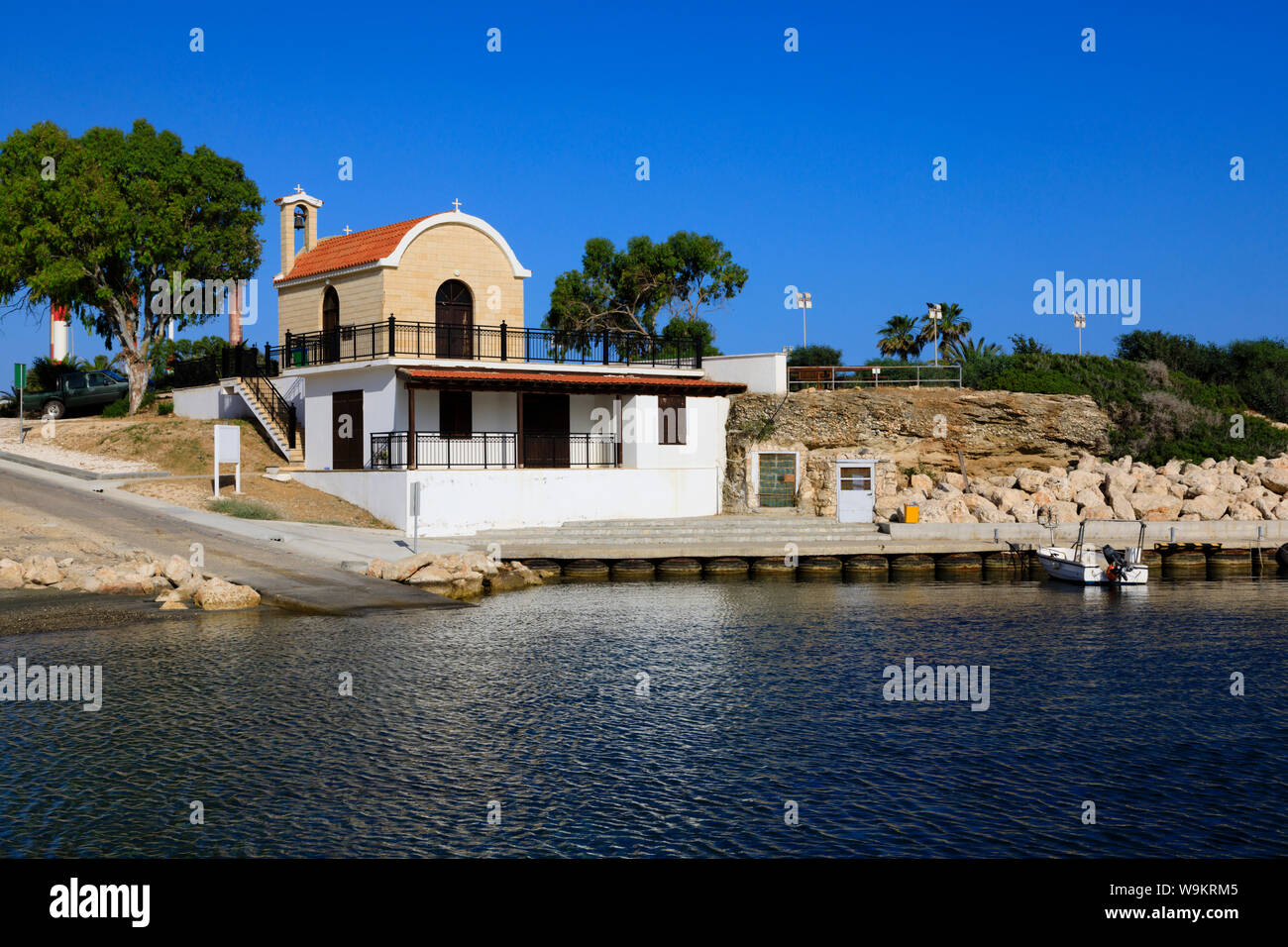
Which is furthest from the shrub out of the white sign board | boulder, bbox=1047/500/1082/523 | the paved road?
boulder, bbox=1047/500/1082/523

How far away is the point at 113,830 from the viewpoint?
10562 mm

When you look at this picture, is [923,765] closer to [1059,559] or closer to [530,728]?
[530,728]

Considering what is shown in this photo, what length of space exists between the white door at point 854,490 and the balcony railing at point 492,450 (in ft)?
25.7

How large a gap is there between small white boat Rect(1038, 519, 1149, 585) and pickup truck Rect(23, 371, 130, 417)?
123ft

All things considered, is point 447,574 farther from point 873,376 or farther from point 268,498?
point 873,376

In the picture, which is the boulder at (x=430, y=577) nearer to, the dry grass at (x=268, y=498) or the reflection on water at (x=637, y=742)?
the reflection on water at (x=637, y=742)

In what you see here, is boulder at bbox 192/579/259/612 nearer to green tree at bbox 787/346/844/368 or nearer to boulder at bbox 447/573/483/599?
boulder at bbox 447/573/483/599

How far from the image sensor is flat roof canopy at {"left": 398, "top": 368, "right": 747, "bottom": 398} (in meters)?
33.7

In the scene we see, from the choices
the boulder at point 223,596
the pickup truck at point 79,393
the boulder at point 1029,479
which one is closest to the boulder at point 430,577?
the boulder at point 223,596

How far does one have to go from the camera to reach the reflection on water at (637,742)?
10.7 metres

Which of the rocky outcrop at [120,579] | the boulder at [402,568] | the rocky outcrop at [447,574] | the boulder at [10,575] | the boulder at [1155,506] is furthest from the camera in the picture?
the boulder at [1155,506]

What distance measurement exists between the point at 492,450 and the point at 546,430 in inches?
107
